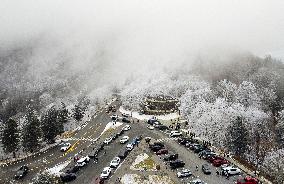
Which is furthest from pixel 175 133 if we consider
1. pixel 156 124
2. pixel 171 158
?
pixel 171 158

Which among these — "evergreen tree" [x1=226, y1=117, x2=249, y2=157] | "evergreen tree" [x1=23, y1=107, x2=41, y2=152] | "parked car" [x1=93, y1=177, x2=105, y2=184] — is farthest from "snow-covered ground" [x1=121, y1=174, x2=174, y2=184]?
"evergreen tree" [x1=23, y1=107, x2=41, y2=152]

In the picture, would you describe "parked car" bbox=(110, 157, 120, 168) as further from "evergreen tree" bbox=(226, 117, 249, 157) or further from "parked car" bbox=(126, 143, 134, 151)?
"evergreen tree" bbox=(226, 117, 249, 157)

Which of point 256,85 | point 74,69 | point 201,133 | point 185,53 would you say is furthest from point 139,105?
point 74,69

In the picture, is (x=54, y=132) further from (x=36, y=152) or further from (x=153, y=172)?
(x=153, y=172)

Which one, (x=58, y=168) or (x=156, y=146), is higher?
(x=156, y=146)

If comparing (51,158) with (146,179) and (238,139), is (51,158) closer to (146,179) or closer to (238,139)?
(146,179)

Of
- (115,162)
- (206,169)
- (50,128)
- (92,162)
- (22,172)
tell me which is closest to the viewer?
(206,169)
